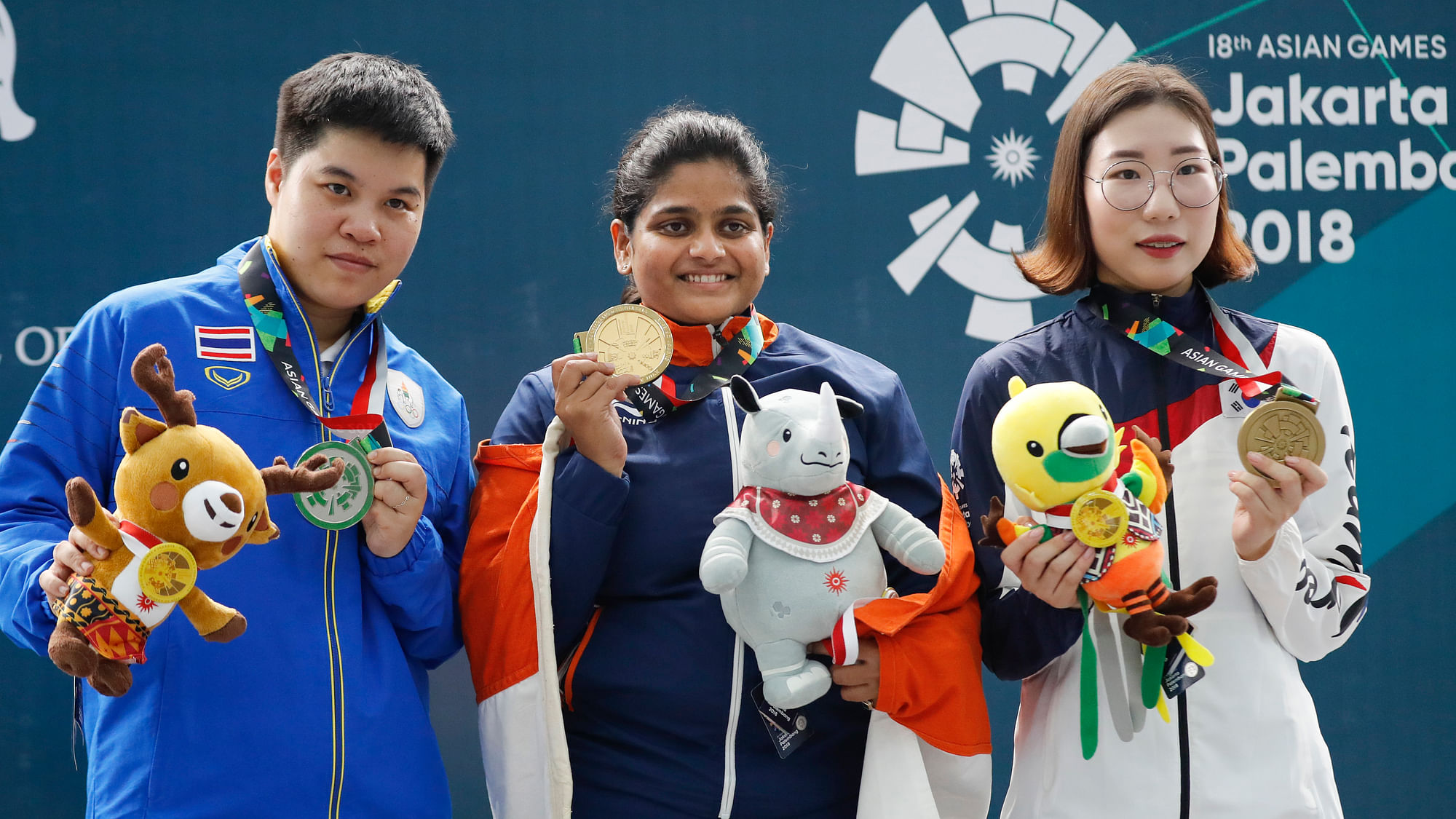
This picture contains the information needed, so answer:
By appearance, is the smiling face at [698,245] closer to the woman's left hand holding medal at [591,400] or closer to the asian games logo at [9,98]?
the woman's left hand holding medal at [591,400]

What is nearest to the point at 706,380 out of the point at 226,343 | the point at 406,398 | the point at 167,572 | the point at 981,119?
the point at 406,398

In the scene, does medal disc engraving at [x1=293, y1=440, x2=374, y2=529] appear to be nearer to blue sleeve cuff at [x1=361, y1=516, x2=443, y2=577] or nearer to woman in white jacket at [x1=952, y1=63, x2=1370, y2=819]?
blue sleeve cuff at [x1=361, y1=516, x2=443, y2=577]

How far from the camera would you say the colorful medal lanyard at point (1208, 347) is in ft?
5.32

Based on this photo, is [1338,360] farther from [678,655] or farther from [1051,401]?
[678,655]

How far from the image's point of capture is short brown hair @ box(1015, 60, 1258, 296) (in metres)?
1.76

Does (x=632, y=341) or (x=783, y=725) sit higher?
(x=632, y=341)

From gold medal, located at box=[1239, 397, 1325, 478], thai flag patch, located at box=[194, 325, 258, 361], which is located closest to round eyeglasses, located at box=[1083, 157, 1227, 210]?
gold medal, located at box=[1239, 397, 1325, 478]

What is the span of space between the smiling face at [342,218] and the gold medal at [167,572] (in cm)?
51

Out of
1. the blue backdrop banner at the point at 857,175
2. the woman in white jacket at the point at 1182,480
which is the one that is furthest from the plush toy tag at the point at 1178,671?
the blue backdrop banner at the point at 857,175

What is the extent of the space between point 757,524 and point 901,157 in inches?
64.9

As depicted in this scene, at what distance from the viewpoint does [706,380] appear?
1.77 meters

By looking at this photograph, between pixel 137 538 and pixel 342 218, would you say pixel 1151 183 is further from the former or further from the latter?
pixel 137 538

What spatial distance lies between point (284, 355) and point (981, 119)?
2.00 meters

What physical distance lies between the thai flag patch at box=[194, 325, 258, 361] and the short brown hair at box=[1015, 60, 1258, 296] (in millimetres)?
1255
